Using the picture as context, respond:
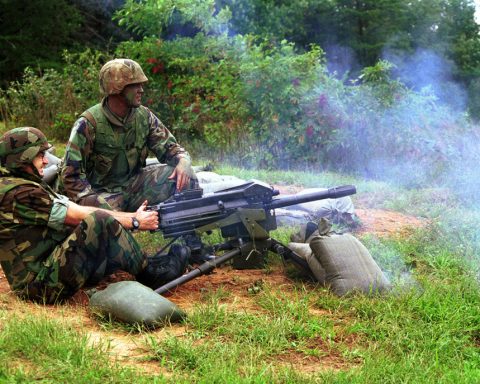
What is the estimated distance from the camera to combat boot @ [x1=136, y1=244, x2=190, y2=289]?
15.5ft

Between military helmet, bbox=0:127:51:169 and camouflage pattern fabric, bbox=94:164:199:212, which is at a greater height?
military helmet, bbox=0:127:51:169

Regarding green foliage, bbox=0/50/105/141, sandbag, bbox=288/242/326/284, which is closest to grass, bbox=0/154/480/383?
sandbag, bbox=288/242/326/284

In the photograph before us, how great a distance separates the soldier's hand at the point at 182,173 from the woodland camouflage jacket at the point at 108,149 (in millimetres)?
104

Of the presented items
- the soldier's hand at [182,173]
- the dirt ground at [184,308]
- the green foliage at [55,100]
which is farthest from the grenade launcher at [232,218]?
the green foliage at [55,100]

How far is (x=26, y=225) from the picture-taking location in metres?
4.24

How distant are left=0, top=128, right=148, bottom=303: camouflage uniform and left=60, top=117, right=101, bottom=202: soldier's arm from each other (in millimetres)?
935

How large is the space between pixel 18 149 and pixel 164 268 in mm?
1273

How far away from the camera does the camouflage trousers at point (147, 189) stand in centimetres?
593

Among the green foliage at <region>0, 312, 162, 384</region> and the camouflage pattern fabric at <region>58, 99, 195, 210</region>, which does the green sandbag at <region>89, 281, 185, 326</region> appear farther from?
the camouflage pattern fabric at <region>58, 99, 195, 210</region>

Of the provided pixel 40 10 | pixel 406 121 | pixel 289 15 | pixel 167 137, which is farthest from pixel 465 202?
pixel 40 10

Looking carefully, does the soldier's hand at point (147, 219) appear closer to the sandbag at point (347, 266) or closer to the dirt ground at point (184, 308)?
the dirt ground at point (184, 308)

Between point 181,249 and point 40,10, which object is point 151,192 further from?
point 40,10

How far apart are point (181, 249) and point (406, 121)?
19.4 ft

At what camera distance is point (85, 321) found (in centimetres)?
405
